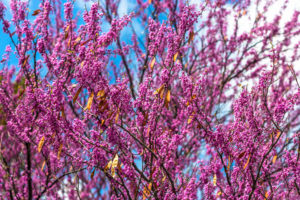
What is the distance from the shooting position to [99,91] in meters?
2.82

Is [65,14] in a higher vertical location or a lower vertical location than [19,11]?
lower

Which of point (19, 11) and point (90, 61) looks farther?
point (19, 11)

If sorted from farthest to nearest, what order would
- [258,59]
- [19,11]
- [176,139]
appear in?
[258,59] < [19,11] < [176,139]

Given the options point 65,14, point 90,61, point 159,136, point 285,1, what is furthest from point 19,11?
point 285,1

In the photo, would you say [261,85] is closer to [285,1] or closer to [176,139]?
[176,139]

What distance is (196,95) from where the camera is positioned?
9.89 feet

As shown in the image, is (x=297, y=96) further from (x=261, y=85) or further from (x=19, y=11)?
(x=19, y=11)

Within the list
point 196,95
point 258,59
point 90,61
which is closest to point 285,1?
point 258,59

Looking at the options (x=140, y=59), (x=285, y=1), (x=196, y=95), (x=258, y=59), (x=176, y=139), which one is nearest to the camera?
(x=196, y=95)

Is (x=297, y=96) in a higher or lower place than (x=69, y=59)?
lower

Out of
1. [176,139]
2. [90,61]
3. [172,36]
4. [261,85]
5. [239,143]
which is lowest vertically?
[239,143]

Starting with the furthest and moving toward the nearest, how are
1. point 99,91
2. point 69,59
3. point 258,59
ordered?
point 258,59 < point 69,59 < point 99,91

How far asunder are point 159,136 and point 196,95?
0.81 metres

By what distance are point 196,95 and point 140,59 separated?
4347 mm
